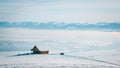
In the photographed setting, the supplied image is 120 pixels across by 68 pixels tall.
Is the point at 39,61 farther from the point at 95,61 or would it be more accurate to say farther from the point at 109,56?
the point at 109,56

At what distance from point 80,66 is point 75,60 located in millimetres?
7809

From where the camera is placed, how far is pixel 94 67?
85.9 m

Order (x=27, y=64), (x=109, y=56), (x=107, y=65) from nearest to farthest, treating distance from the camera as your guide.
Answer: (x=27, y=64), (x=107, y=65), (x=109, y=56)

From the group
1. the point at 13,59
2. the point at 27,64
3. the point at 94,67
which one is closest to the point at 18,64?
the point at 27,64

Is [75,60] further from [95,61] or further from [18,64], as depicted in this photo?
[18,64]

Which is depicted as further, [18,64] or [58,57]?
[58,57]

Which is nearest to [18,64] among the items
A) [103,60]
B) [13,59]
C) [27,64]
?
[27,64]

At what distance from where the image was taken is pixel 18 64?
281ft

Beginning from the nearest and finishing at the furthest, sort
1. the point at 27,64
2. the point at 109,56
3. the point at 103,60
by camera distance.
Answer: the point at 27,64 < the point at 103,60 < the point at 109,56

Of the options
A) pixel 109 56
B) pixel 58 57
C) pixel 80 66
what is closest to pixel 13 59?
pixel 58 57

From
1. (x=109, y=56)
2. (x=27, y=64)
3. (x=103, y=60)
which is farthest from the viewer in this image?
(x=109, y=56)

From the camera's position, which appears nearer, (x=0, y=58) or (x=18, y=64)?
(x=18, y=64)

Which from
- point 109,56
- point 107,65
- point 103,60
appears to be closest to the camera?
point 107,65

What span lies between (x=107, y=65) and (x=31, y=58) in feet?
50.5
